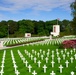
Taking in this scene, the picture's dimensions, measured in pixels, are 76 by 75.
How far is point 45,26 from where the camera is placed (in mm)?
96688

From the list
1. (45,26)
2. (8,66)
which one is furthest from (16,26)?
(8,66)

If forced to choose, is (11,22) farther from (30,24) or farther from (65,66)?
(65,66)

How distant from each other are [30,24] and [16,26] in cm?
618

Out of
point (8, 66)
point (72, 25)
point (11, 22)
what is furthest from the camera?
point (11, 22)

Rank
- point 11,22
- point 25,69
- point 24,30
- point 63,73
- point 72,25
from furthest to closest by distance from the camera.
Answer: point 11,22 → point 24,30 → point 72,25 → point 25,69 → point 63,73

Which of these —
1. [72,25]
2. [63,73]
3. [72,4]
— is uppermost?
[72,4]

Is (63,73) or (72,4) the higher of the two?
(72,4)

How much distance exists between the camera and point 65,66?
1406 cm

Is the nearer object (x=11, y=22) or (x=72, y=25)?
(x=72, y=25)

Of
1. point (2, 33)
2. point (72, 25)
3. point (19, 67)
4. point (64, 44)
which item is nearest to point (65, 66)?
point (19, 67)

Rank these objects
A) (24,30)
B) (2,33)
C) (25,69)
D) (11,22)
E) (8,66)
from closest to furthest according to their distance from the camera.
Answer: (25,69) → (8,66) → (2,33) → (24,30) → (11,22)

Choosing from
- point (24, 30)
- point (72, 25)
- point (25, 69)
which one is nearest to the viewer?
point (25, 69)

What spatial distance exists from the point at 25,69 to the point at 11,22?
82.5 metres

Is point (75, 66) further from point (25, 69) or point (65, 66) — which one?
point (25, 69)
